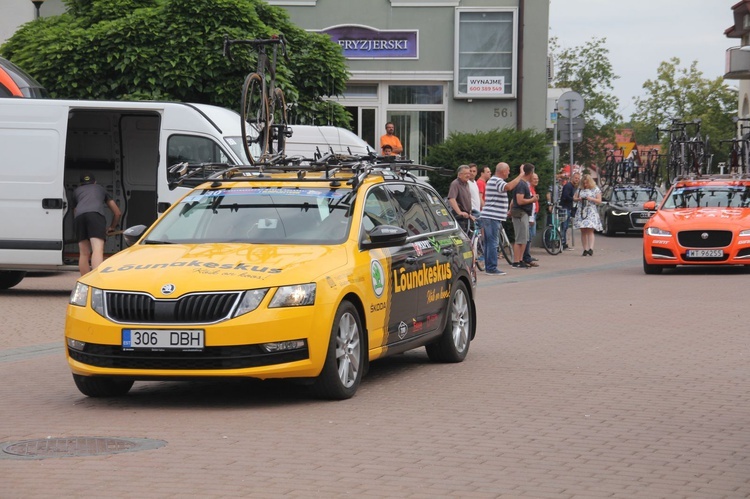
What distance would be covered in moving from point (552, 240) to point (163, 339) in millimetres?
22955

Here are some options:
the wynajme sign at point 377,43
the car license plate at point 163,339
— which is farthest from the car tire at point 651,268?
the car license plate at point 163,339

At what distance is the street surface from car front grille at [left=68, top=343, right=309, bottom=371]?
314mm

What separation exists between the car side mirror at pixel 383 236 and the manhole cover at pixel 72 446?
9.02 feet

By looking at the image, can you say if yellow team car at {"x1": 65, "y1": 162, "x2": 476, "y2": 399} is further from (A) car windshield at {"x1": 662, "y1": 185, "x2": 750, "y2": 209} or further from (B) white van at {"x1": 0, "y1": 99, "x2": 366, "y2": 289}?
(A) car windshield at {"x1": 662, "y1": 185, "x2": 750, "y2": 209}

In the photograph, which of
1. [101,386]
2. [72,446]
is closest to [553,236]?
[101,386]

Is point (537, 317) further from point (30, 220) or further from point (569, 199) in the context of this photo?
point (569, 199)

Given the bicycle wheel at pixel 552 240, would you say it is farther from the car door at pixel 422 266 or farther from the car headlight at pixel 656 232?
the car door at pixel 422 266

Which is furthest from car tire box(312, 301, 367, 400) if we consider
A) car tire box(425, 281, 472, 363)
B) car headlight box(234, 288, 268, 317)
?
car tire box(425, 281, 472, 363)

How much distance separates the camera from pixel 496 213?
24297mm

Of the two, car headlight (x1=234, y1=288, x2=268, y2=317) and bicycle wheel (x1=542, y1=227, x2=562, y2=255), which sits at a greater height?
car headlight (x1=234, y1=288, x2=268, y2=317)

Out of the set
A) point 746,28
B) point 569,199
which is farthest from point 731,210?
point 746,28

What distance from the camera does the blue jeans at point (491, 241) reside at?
79.5 feet

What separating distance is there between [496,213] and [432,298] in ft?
42.9

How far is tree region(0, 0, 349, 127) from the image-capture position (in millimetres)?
26891
